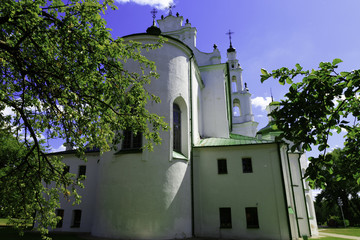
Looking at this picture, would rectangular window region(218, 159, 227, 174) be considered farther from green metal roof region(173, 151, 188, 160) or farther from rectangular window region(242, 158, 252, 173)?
green metal roof region(173, 151, 188, 160)

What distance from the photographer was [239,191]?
46.6ft

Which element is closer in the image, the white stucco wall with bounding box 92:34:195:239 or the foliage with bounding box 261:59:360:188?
the foliage with bounding box 261:59:360:188

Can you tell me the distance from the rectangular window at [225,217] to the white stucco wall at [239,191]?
0.22m

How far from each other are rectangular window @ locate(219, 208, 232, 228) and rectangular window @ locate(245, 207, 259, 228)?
38.3 inches

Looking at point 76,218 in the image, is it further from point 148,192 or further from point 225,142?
point 225,142

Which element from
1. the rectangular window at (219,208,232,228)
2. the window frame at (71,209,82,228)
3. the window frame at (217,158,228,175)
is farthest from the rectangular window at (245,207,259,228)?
the window frame at (71,209,82,228)

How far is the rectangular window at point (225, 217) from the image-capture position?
45.4ft

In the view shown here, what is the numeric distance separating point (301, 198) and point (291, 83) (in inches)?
667

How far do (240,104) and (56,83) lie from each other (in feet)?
109

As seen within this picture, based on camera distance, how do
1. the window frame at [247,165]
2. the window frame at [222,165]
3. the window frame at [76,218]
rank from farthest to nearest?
the window frame at [76,218] < the window frame at [222,165] < the window frame at [247,165]

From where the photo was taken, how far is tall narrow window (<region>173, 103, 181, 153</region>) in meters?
14.9

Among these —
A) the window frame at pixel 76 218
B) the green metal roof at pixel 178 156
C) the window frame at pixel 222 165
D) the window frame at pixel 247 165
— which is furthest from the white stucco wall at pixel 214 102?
the window frame at pixel 76 218

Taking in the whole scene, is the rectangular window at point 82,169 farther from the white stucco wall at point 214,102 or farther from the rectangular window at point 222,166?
the rectangular window at point 222,166

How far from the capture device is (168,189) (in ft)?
41.6
